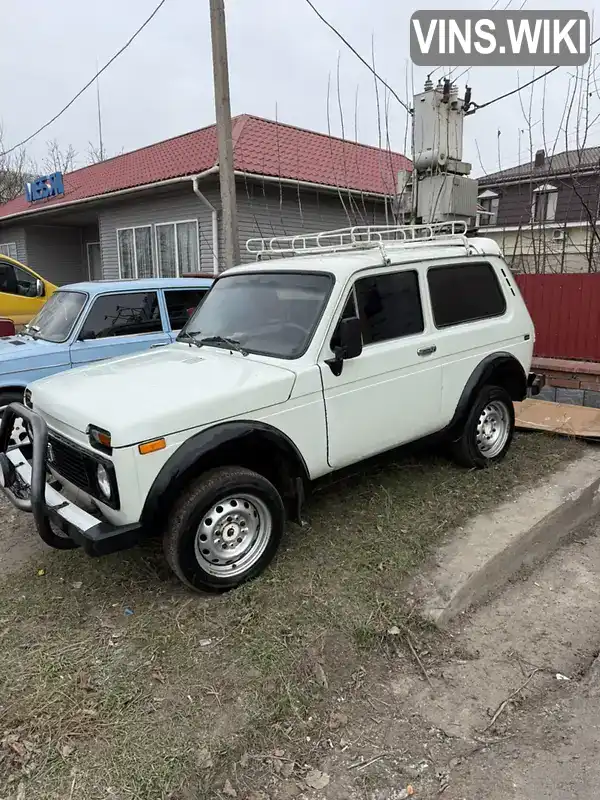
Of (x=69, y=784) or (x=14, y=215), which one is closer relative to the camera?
(x=69, y=784)

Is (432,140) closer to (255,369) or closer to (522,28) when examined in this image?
(522,28)

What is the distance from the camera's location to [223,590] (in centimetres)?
349

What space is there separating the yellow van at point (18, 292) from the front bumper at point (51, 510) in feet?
24.5

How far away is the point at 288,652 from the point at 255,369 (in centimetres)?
166

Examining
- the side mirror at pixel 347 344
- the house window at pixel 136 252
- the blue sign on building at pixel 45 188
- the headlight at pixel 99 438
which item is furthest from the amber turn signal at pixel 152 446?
the blue sign on building at pixel 45 188

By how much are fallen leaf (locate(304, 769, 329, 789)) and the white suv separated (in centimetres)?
124

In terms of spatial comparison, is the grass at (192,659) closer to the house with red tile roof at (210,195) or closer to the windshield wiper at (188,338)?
the windshield wiper at (188,338)

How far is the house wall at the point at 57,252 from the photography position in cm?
2059

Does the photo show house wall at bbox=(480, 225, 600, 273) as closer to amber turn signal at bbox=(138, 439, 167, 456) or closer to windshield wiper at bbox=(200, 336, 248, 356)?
windshield wiper at bbox=(200, 336, 248, 356)

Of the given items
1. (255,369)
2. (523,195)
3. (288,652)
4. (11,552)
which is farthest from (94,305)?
(523,195)

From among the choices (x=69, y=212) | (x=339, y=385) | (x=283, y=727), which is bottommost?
(x=283, y=727)

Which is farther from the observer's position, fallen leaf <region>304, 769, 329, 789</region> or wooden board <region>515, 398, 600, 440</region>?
wooden board <region>515, 398, 600, 440</region>

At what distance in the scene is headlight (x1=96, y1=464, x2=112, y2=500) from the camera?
10.2 ft

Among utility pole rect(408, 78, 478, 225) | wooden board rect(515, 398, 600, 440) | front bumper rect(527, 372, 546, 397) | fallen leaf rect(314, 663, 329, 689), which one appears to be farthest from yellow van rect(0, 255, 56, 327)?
fallen leaf rect(314, 663, 329, 689)
